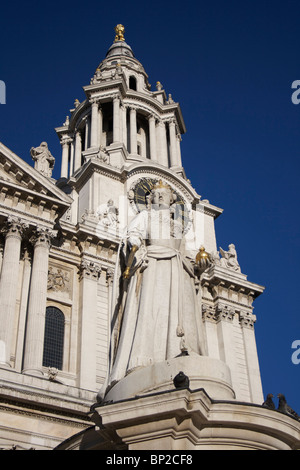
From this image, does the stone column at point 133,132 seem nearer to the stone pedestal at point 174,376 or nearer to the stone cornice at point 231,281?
the stone cornice at point 231,281

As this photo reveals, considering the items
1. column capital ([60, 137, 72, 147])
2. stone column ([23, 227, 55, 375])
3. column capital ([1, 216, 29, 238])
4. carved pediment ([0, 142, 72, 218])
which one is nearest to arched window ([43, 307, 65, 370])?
stone column ([23, 227, 55, 375])

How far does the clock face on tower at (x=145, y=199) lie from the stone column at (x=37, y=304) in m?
9.68

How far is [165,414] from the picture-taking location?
8.04 metres

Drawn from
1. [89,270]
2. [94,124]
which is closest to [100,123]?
[94,124]

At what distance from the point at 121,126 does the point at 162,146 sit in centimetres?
342

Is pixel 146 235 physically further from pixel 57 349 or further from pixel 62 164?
pixel 62 164

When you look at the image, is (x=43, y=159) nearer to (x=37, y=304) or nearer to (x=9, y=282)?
(x=9, y=282)

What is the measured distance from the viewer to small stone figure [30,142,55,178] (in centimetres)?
2836

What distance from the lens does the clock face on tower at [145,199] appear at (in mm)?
34562

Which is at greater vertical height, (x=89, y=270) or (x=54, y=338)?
(x=89, y=270)

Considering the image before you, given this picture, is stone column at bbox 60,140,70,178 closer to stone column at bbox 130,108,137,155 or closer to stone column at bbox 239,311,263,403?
stone column at bbox 130,108,137,155

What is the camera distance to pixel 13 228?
24.8 meters

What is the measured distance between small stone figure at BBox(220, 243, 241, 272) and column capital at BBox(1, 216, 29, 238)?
42.8 feet

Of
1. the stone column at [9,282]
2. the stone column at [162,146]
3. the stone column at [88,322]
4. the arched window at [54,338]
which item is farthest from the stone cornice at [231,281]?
the stone column at [162,146]
